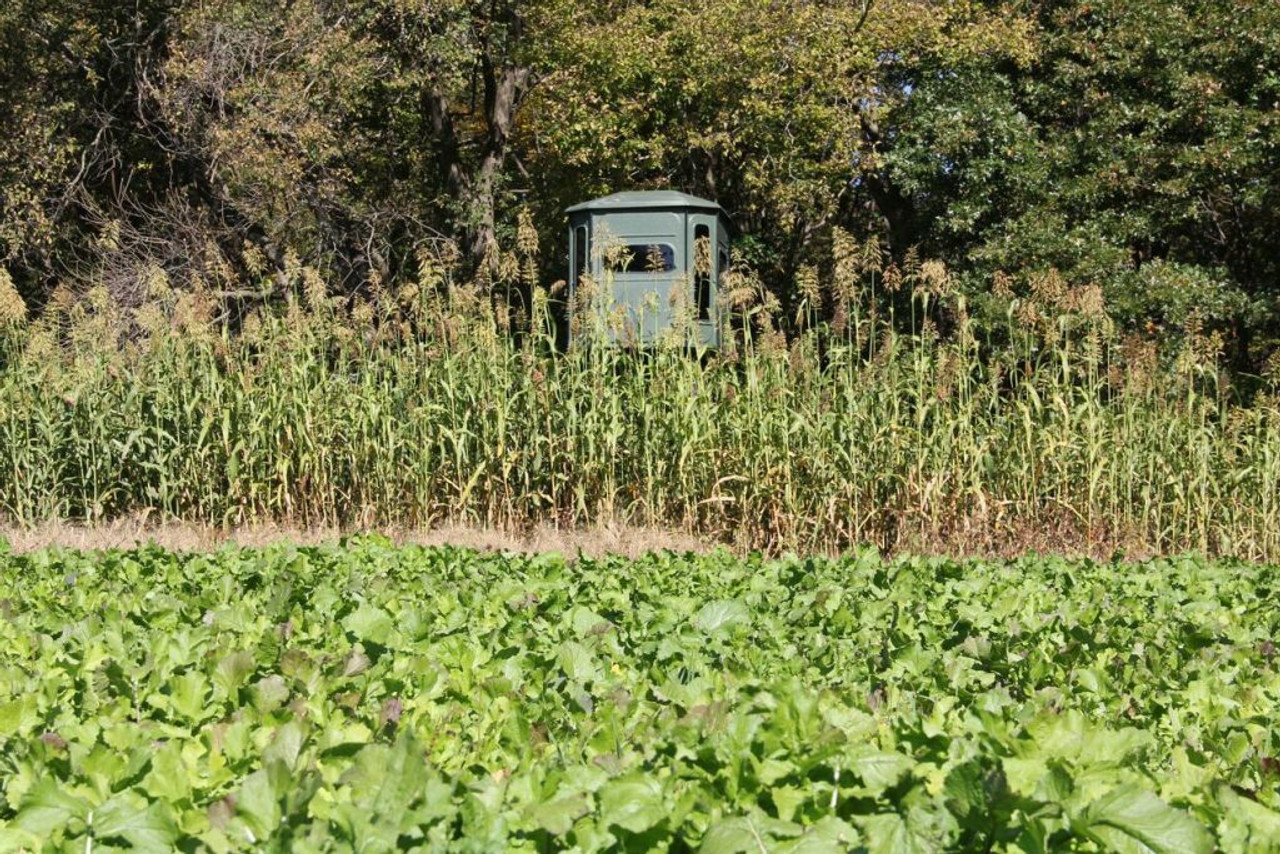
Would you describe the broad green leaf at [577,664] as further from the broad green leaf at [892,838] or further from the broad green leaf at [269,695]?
the broad green leaf at [892,838]

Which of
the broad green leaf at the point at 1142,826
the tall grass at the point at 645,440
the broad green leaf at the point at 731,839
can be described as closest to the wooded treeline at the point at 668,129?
the tall grass at the point at 645,440

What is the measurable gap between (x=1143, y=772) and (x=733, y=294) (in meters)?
5.35

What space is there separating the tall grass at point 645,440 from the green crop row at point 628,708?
94.5 inches

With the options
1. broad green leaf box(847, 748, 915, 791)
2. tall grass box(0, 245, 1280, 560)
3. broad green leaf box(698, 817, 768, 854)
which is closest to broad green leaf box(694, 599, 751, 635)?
broad green leaf box(847, 748, 915, 791)

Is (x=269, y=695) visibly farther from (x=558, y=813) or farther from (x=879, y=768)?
(x=879, y=768)

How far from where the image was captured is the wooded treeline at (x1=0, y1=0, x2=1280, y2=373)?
13906 millimetres

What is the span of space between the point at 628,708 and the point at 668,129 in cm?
1408

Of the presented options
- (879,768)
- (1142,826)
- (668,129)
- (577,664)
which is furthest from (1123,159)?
(1142,826)

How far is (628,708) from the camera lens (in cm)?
238

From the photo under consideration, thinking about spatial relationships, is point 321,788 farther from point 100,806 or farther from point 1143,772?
point 1143,772

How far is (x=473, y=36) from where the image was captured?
15688 mm

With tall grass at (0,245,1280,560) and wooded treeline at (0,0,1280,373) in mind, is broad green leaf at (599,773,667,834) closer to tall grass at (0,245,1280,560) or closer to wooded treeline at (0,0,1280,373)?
tall grass at (0,245,1280,560)

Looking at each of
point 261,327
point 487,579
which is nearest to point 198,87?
point 261,327

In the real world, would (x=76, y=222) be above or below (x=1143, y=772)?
above
